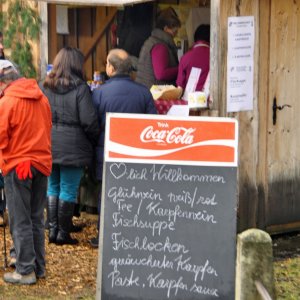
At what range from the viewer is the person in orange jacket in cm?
710

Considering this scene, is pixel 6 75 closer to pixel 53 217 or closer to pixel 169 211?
pixel 53 217

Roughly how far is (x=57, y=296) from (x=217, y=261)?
1.70 m

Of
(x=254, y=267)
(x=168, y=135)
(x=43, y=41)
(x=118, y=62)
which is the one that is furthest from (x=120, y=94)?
(x=254, y=267)

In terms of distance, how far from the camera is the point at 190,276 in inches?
235

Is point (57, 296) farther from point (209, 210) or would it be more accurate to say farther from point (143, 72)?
point (143, 72)

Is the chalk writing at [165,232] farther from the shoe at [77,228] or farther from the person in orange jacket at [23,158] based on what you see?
the shoe at [77,228]

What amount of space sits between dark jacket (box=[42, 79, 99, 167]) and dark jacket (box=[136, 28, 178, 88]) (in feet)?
5.45

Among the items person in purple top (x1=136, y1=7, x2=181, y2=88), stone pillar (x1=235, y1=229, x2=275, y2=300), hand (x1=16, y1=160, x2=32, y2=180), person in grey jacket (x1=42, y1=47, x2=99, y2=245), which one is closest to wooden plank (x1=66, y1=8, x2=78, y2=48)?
person in purple top (x1=136, y1=7, x2=181, y2=88)

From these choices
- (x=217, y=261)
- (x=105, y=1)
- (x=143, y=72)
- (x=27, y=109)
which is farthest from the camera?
(x=143, y=72)

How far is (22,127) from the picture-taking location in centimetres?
709

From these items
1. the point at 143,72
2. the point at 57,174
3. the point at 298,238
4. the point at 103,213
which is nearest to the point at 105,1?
the point at 143,72

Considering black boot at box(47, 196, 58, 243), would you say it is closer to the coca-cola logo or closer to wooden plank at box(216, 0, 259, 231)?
wooden plank at box(216, 0, 259, 231)

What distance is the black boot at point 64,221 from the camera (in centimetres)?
856

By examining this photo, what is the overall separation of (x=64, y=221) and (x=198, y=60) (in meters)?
2.09
